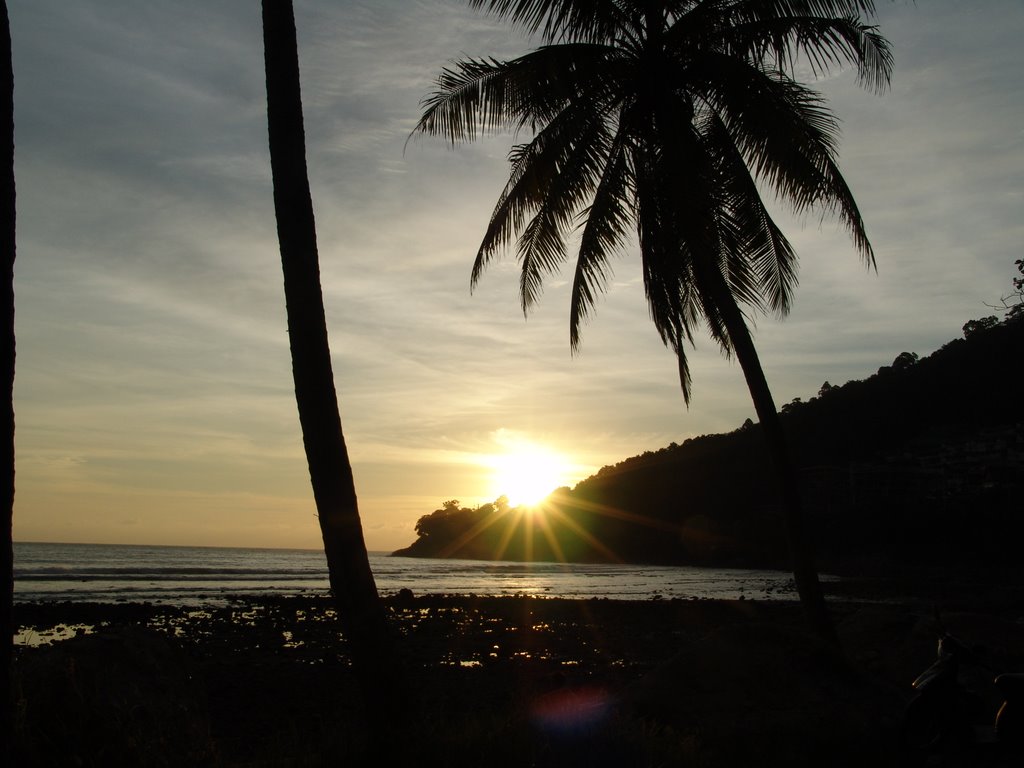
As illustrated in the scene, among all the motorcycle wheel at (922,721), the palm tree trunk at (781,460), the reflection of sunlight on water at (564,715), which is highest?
the palm tree trunk at (781,460)

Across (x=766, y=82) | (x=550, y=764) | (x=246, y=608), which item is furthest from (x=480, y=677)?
(x=246, y=608)

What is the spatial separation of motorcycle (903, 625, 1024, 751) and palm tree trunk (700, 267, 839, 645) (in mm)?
2982

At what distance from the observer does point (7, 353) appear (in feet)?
13.5

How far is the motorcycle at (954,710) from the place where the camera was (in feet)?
21.6

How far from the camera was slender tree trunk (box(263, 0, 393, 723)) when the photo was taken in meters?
5.76

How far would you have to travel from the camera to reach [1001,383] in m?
62.3

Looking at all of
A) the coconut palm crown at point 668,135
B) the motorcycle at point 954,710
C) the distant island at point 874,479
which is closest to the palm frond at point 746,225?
the coconut palm crown at point 668,135

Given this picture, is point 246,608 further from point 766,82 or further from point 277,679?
point 766,82

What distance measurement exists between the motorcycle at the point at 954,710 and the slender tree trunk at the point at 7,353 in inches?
274

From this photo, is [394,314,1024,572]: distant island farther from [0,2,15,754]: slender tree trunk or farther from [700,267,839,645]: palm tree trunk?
[0,2,15,754]: slender tree trunk

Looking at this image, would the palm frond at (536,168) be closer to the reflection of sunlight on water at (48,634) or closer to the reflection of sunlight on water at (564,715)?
the reflection of sunlight on water at (564,715)

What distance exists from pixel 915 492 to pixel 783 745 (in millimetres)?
60690

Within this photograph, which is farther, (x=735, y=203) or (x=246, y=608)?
(x=246, y=608)

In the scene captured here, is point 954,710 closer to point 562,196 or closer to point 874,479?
point 562,196
